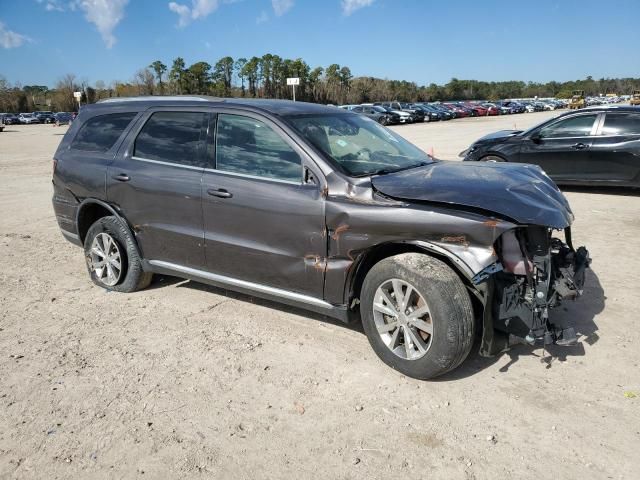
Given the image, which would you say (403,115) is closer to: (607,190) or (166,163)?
(607,190)

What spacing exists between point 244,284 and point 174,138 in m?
1.48

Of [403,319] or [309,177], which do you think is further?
[309,177]

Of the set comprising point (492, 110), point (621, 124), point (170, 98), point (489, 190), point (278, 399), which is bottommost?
point (278, 399)

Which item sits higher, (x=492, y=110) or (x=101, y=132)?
(x=101, y=132)

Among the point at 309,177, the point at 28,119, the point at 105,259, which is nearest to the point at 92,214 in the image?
the point at 105,259

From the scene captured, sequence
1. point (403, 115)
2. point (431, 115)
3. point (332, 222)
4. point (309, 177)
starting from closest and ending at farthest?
point (332, 222) → point (309, 177) → point (403, 115) → point (431, 115)

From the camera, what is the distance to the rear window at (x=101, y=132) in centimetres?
514

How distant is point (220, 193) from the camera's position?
4.23m

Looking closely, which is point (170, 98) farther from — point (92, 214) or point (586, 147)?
point (586, 147)

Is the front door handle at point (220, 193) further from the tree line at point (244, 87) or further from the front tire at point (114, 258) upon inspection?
the tree line at point (244, 87)

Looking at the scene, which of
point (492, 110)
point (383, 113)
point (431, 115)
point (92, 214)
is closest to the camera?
point (92, 214)

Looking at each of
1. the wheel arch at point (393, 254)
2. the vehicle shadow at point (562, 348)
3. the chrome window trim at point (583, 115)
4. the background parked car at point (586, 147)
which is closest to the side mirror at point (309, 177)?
the wheel arch at point (393, 254)

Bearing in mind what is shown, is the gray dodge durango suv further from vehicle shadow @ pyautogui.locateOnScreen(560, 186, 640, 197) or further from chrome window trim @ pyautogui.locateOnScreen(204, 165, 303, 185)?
vehicle shadow @ pyautogui.locateOnScreen(560, 186, 640, 197)

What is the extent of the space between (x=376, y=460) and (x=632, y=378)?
1.95m
